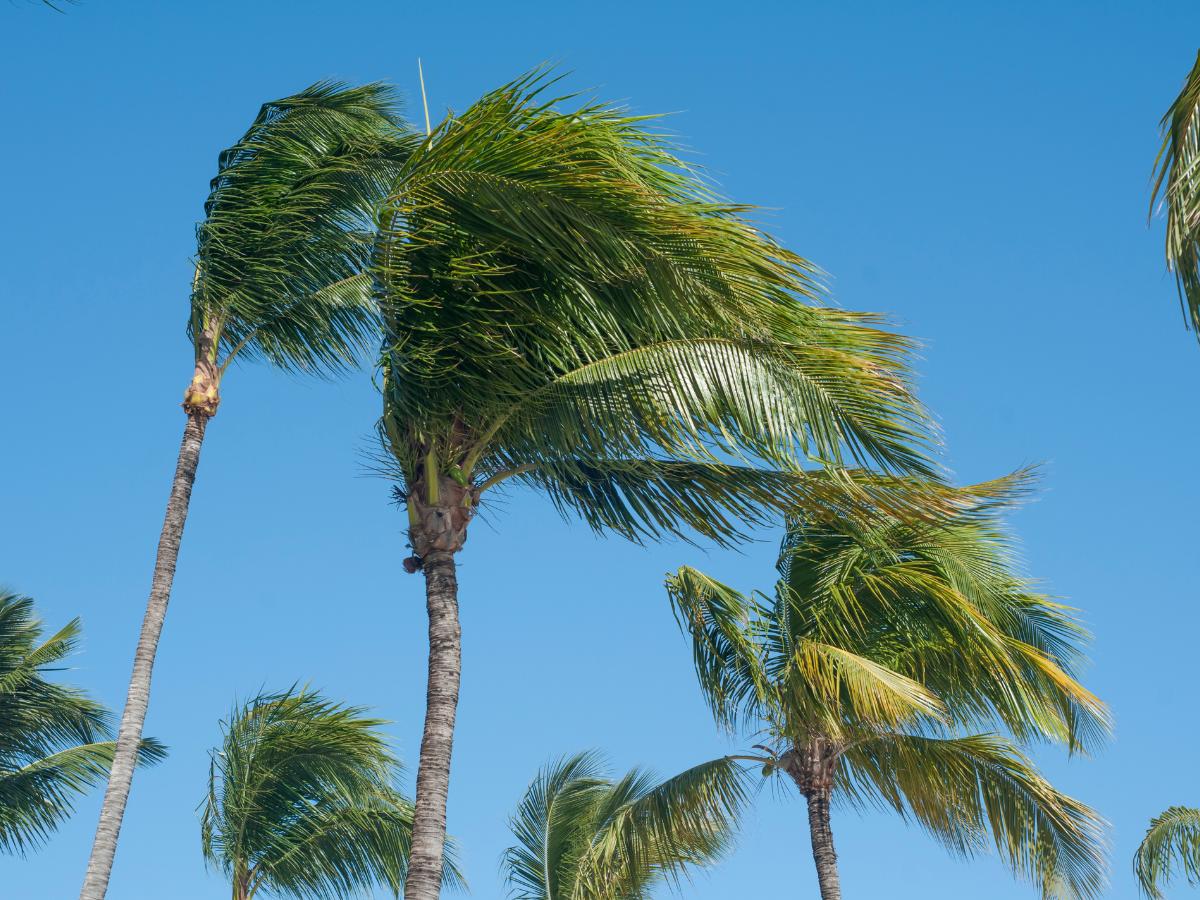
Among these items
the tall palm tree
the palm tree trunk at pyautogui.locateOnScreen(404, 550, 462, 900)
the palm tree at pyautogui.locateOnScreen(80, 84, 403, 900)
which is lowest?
the palm tree trunk at pyautogui.locateOnScreen(404, 550, 462, 900)

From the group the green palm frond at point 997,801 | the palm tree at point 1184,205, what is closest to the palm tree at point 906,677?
the green palm frond at point 997,801

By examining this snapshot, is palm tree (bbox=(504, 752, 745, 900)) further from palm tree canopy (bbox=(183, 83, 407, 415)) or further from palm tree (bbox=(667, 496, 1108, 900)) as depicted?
palm tree canopy (bbox=(183, 83, 407, 415))

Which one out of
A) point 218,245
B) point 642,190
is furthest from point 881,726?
point 218,245

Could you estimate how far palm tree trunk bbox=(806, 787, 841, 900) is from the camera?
1246 centimetres

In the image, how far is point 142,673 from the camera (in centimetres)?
1146

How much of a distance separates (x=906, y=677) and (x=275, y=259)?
20.7 feet

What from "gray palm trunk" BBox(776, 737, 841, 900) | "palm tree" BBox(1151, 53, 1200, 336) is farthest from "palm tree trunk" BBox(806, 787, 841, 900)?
"palm tree" BBox(1151, 53, 1200, 336)

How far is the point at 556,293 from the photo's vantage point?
8430 millimetres

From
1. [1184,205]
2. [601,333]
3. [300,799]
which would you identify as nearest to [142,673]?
[300,799]

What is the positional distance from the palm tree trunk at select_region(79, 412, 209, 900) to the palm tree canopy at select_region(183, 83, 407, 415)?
81 cm

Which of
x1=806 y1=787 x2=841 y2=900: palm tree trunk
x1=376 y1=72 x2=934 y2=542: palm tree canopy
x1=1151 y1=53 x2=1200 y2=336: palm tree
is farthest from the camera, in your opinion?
x1=806 y1=787 x2=841 y2=900: palm tree trunk

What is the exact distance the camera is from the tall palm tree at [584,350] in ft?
25.3

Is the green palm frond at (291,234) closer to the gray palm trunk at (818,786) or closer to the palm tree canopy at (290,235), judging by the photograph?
the palm tree canopy at (290,235)

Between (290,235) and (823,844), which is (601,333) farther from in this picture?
(823,844)
